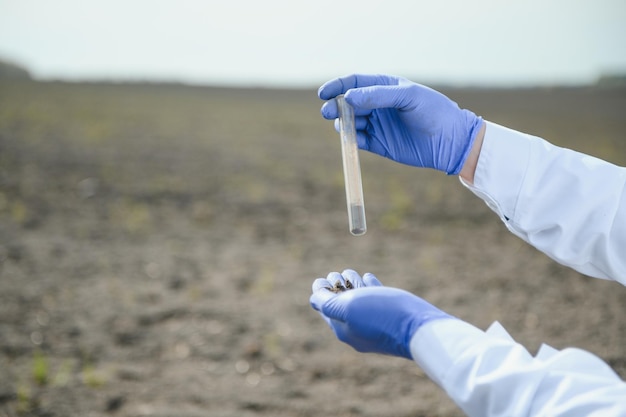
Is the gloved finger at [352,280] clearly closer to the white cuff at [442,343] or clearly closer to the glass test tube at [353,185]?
the glass test tube at [353,185]

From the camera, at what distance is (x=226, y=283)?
371 cm

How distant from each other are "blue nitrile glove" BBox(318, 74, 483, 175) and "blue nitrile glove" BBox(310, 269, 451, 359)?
627mm

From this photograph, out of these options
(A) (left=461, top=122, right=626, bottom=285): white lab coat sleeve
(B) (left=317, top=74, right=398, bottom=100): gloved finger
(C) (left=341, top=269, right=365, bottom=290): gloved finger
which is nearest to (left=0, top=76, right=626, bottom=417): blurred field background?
(C) (left=341, top=269, right=365, bottom=290): gloved finger

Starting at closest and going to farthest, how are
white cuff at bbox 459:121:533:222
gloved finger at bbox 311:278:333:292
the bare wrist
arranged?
gloved finger at bbox 311:278:333:292 → white cuff at bbox 459:121:533:222 → the bare wrist

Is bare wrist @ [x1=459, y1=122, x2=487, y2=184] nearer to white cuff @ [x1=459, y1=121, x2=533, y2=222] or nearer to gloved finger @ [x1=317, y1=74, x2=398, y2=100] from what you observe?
white cuff @ [x1=459, y1=121, x2=533, y2=222]

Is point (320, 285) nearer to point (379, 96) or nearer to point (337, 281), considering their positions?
point (337, 281)

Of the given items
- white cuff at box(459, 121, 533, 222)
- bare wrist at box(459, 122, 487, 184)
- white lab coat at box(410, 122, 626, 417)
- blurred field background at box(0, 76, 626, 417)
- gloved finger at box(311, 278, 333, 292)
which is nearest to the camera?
white lab coat at box(410, 122, 626, 417)

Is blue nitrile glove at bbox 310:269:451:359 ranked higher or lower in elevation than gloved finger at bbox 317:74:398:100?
lower

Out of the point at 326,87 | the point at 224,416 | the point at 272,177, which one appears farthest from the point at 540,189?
the point at 272,177

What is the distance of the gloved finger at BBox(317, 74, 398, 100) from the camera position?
5.78ft

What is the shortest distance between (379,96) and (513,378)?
90 cm

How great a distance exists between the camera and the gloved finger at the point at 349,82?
1763 millimetres

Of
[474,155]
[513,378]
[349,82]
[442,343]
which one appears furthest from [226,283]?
[513,378]

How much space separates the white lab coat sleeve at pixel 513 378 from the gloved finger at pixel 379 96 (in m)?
0.76
